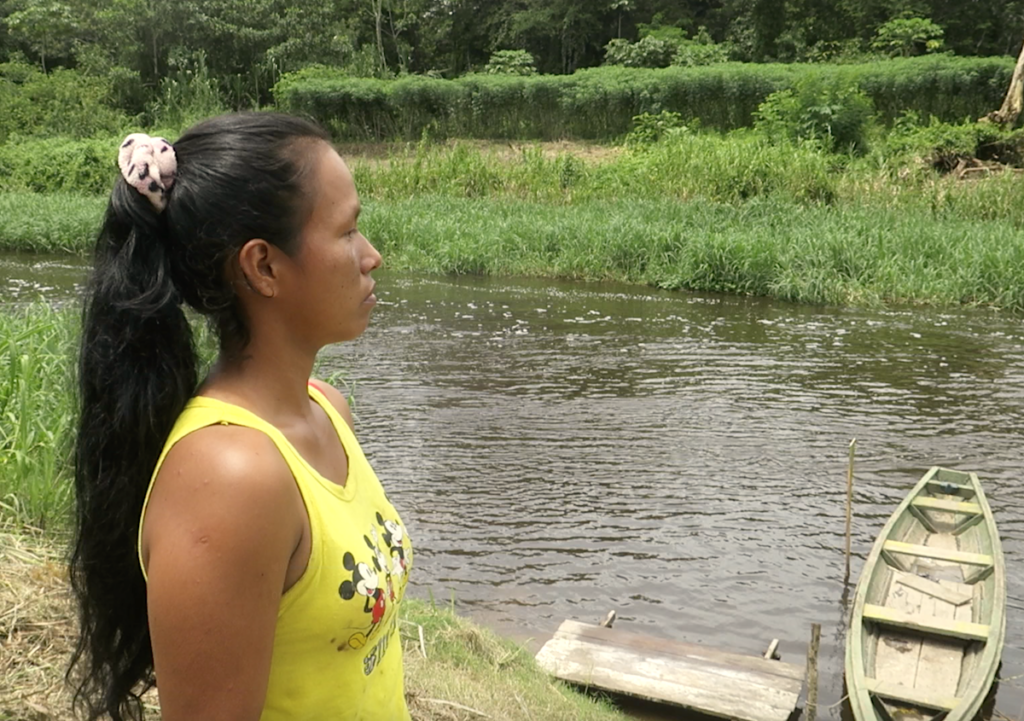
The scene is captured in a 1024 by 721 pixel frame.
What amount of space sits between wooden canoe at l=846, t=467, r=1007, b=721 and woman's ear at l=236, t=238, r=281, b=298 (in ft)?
12.2

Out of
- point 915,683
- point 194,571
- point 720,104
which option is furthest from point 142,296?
point 720,104

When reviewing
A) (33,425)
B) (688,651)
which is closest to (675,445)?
(688,651)

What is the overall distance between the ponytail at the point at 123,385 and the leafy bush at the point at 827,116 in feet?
63.6

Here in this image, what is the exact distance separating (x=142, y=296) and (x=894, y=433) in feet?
26.7

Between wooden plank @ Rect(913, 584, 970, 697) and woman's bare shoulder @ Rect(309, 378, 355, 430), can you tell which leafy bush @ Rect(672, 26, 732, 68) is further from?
woman's bare shoulder @ Rect(309, 378, 355, 430)

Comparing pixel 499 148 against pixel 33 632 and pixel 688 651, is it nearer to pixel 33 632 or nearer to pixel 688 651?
pixel 688 651

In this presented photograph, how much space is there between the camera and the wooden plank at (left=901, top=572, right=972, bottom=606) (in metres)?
5.53

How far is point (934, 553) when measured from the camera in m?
5.95

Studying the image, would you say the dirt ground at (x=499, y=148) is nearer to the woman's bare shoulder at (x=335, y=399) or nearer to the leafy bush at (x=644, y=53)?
the leafy bush at (x=644, y=53)

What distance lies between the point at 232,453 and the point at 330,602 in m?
0.23

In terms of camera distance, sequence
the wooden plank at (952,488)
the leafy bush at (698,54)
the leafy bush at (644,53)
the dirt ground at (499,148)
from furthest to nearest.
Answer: the leafy bush at (644,53) < the leafy bush at (698,54) < the dirt ground at (499,148) < the wooden plank at (952,488)

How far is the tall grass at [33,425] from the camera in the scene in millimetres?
4188

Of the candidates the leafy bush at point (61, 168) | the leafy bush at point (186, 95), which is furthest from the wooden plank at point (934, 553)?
the leafy bush at point (186, 95)

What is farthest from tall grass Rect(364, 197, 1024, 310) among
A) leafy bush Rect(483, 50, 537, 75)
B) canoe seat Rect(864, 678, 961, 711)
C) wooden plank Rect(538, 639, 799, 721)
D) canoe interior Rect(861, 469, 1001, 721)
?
leafy bush Rect(483, 50, 537, 75)
